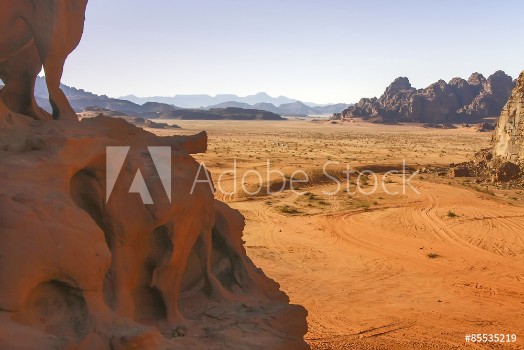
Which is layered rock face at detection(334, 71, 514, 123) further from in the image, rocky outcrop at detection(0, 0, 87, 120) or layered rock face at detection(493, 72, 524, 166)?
A: rocky outcrop at detection(0, 0, 87, 120)

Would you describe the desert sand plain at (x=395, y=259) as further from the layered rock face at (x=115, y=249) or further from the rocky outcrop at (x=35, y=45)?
the rocky outcrop at (x=35, y=45)

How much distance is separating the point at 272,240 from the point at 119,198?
10172mm

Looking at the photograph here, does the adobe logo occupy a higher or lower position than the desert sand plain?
higher

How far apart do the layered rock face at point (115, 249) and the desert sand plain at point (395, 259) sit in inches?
109

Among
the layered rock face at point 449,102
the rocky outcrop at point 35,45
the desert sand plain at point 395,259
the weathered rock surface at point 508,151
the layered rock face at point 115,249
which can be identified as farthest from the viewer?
the layered rock face at point 449,102

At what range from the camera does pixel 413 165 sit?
104 ft

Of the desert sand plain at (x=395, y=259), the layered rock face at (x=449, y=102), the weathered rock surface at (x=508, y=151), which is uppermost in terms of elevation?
the layered rock face at (x=449, y=102)

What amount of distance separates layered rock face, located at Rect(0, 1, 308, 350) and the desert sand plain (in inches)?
109

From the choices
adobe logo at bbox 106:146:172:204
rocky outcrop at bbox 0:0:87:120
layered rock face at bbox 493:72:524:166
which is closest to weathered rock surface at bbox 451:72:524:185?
layered rock face at bbox 493:72:524:166

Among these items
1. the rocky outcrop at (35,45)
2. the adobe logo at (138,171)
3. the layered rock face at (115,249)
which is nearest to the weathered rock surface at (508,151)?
the layered rock face at (115,249)

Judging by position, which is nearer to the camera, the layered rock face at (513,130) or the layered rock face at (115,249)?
the layered rock face at (115,249)

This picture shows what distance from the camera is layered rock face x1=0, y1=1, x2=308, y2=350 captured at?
3.64 m

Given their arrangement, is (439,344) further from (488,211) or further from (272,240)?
(488,211)

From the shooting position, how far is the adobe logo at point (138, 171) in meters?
4.88
